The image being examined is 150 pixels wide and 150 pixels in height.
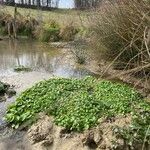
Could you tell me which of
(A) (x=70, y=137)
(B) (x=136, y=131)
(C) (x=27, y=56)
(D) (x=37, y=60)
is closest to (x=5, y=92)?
(A) (x=70, y=137)

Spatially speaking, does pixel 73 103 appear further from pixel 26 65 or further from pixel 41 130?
pixel 26 65

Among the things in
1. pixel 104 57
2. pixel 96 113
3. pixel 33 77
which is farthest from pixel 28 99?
pixel 104 57

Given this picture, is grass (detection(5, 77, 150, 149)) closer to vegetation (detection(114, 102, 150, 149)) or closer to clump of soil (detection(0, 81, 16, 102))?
vegetation (detection(114, 102, 150, 149))

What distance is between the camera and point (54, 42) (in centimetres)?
2553

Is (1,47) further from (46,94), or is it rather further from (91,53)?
Result: (46,94)

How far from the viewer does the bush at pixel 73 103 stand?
7648 mm

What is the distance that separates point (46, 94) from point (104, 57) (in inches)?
216

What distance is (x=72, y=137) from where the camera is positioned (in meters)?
7.24

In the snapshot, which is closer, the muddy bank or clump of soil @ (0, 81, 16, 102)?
the muddy bank

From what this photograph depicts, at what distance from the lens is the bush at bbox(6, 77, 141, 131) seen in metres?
7.65

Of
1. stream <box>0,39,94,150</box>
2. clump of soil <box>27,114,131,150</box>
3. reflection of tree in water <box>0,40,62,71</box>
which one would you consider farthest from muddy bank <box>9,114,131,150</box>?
reflection of tree in water <box>0,40,62,71</box>

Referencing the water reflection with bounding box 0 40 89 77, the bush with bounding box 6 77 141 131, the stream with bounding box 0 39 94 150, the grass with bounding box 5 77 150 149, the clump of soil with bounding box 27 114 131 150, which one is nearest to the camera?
the clump of soil with bounding box 27 114 131 150

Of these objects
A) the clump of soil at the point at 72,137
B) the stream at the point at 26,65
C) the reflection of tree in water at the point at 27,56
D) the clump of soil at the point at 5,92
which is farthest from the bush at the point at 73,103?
the reflection of tree in water at the point at 27,56

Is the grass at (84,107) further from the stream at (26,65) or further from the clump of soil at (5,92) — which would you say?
the clump of soil at (5,92)
